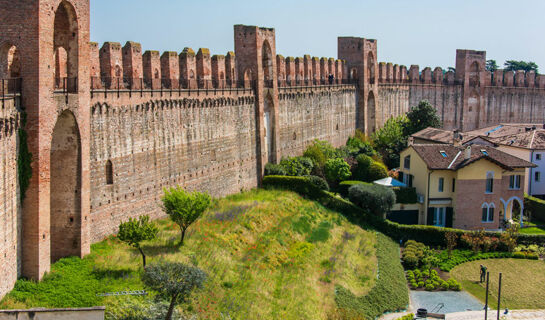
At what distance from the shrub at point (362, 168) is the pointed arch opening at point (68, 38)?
27862mm

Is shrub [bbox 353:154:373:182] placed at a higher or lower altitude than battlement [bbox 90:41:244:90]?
lower

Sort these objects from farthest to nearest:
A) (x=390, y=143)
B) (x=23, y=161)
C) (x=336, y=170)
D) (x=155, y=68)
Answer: (x=390, y=143) → (x=336, y=170) → (x=155, y=68) → (x=23, y=161)

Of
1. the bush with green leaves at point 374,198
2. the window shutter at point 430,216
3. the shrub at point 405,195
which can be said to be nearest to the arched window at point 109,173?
the bush with green leaves at point 374,198

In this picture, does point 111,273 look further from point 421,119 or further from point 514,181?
point 421,119

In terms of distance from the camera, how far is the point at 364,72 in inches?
2228

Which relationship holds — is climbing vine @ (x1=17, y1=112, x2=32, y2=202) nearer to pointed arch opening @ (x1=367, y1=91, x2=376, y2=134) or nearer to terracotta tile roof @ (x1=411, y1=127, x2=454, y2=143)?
terracotta tile roof @ (x1=411, y1=127, x2=454, y2=143)

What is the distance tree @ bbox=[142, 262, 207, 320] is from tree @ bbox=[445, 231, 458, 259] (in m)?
20.0

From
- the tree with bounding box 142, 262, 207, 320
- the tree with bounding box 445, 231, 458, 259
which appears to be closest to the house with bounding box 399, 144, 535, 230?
the tree with bounding box 445, 231, 458, 259

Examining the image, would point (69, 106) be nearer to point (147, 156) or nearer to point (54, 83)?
point (54, 83)

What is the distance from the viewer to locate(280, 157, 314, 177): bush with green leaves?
1721 inches

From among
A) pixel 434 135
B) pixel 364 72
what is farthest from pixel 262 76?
pixel 434 135

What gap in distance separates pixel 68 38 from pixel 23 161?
574 centimetres

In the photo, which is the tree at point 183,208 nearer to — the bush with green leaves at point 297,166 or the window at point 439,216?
the bush with green leaves at point 297,166

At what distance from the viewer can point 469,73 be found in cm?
6719
